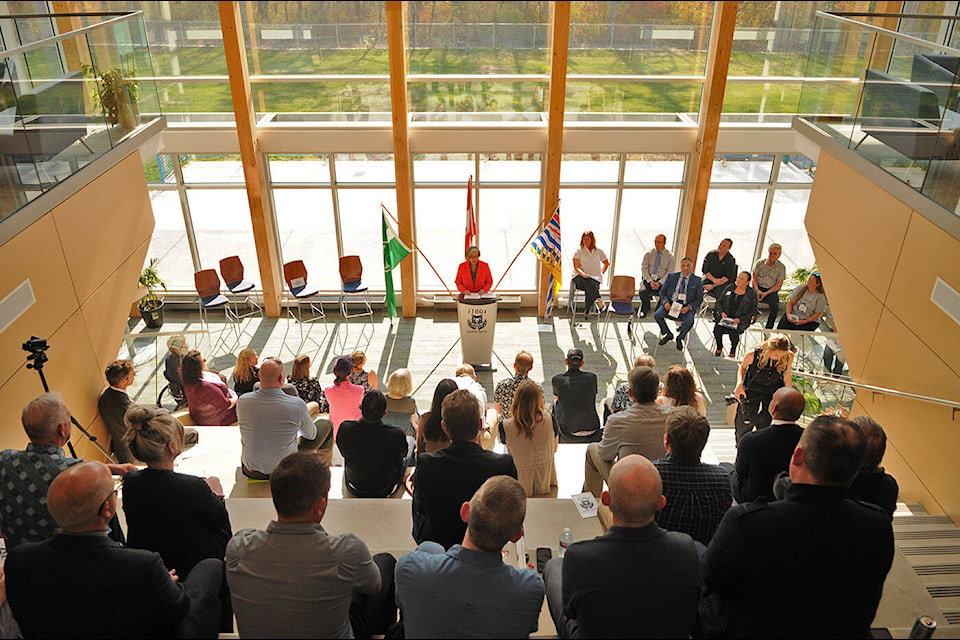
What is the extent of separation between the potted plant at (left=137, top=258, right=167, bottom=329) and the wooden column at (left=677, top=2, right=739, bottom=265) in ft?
24.0

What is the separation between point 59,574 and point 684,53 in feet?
29.6

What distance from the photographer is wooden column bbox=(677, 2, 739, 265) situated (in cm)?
871

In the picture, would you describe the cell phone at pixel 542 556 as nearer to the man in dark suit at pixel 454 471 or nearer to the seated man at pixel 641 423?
the man in dark suit at pixel 454 471

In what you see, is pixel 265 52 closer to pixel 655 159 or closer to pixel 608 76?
pixel 608 76

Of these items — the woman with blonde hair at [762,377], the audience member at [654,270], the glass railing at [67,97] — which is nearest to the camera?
the glass railing at [67,97]

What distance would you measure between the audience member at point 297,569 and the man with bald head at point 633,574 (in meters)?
0.81

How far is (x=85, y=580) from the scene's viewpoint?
2453mm

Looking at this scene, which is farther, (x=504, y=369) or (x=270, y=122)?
(x=270, y=122)

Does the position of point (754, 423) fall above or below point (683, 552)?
below

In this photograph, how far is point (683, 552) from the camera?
253cm

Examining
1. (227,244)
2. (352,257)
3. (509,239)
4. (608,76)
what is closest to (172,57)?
(227,244)

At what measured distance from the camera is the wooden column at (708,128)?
8.71m

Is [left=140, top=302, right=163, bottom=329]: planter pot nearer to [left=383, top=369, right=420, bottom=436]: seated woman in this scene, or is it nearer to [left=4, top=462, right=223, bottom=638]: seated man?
[left=383, top=369, right=420, bottom=436]: seated woman

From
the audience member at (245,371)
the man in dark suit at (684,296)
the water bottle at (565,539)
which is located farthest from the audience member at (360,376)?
the man in dark suit at (684,296)
